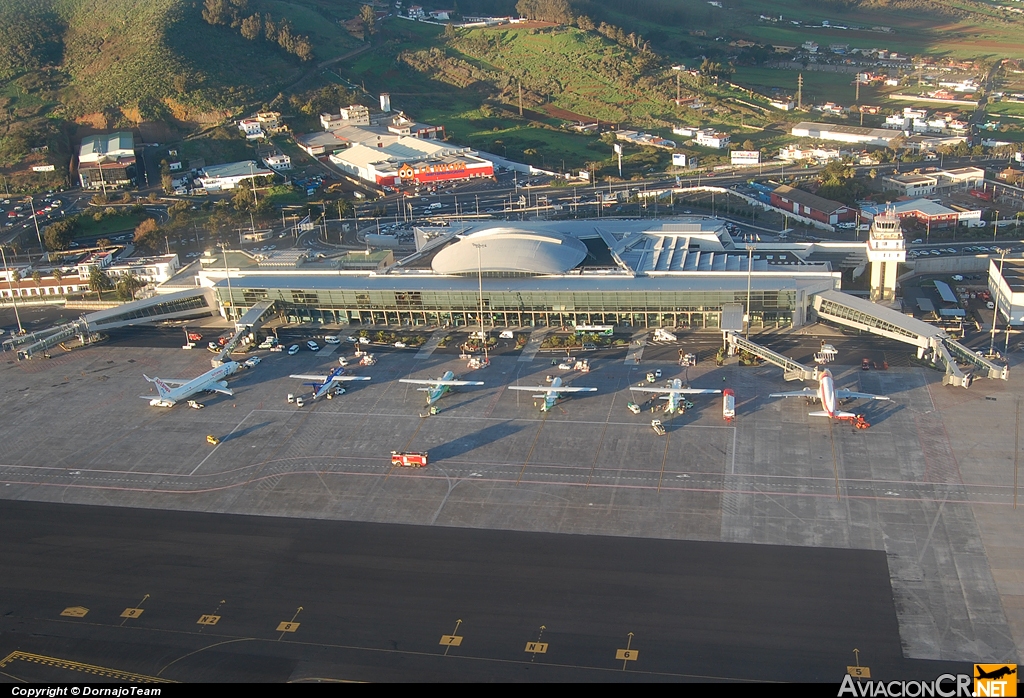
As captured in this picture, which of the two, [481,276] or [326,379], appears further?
[481,276]

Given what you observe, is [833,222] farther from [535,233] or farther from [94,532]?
[94,532]

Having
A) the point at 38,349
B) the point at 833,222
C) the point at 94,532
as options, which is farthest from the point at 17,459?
the point at 833,222

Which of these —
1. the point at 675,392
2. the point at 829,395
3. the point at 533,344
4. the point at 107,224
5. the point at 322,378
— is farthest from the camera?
the point at 107,224

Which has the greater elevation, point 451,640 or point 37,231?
point 37,231

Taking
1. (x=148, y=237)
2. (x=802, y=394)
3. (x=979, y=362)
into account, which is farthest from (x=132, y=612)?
(x=148, y=237)

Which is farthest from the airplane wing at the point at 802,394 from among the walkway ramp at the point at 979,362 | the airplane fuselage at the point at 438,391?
the airplane fuselage at the point at 438,391

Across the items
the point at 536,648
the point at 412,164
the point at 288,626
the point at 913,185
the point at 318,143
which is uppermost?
the point at 318,143

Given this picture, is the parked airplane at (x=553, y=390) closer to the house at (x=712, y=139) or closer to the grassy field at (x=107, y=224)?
the grassy field at (x=107, y=224)

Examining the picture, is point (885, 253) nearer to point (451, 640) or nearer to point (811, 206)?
point (811, 206)
